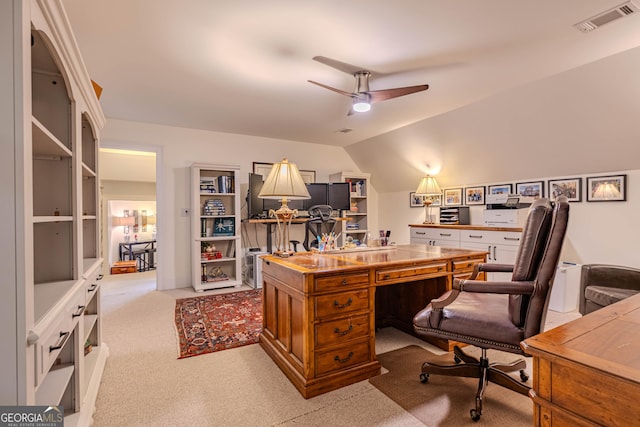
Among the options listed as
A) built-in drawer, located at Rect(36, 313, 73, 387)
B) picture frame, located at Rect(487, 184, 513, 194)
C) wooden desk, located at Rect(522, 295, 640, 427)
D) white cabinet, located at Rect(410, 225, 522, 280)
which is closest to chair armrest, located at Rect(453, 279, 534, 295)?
wooden desk, located at Rect(522, 295, 640, 427)

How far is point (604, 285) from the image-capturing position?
9.62 feet

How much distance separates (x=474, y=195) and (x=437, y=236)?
833 mm

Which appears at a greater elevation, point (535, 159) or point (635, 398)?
point (535, 159)

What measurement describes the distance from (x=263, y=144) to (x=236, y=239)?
5.59ft

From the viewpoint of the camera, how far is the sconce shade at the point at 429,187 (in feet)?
16.1

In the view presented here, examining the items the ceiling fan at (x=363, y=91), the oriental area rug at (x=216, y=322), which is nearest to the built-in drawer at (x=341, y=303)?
the oriental area rug at (x=216, y=322)

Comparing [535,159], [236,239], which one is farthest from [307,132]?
[535,159]

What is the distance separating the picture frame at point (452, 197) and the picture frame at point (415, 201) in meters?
0.45

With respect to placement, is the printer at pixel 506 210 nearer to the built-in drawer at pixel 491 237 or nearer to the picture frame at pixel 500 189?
the built-in drawer at pixel 491 237

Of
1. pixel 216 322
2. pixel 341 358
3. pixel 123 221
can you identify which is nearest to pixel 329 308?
pixel 341 358

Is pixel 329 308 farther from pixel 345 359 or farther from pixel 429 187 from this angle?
pixel 429 187

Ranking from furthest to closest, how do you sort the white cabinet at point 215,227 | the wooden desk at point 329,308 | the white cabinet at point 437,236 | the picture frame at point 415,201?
the picture frame at point 415,201
the white cabinet at point 437,236
the white cabinet at point 215,227
the wooden desk at point 329,308

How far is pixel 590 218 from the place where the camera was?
3.57 meters

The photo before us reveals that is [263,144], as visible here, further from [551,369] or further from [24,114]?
[551,369]
